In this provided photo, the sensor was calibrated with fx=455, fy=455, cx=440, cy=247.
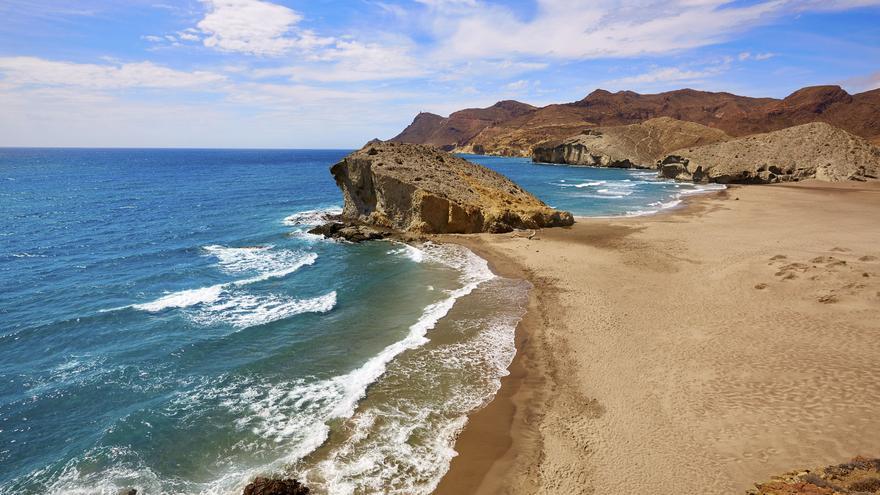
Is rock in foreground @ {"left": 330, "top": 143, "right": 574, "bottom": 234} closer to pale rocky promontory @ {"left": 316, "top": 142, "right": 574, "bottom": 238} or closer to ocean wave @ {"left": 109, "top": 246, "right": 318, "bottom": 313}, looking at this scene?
pale rocky promontory @ {"left": 316, "top": 142, "right": 574, "bottom": 238}

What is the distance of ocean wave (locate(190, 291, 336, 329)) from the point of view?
18406mm

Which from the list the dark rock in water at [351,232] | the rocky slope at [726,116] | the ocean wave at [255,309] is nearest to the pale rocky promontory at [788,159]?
the rocky slope at [726,116]

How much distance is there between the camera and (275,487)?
9109 millimetres

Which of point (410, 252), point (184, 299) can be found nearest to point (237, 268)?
point (184, 299)

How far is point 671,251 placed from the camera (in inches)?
1033

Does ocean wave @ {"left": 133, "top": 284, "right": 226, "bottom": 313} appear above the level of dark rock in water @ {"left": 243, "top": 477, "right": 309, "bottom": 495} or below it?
above

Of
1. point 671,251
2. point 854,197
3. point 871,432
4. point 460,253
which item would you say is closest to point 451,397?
point 871,432

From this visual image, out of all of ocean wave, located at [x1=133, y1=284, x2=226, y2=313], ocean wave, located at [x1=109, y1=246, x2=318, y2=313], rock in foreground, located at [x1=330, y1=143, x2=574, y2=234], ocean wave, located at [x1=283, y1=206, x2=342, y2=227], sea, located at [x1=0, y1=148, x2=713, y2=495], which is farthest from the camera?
ocean wave, located at [x1=283, y1=206, x2=342, y2=227]

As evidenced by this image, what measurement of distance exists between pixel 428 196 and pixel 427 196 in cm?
7

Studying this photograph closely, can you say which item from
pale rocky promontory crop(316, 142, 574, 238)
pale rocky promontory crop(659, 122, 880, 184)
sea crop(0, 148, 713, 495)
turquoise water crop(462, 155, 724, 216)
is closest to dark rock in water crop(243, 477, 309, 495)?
sea crop(0, 148, 713, 495)

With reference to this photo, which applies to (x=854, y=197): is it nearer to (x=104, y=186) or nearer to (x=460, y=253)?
(x=460, y=253)

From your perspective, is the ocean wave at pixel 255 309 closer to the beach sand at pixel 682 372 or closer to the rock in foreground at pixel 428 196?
the beach sand at pixel 682 372

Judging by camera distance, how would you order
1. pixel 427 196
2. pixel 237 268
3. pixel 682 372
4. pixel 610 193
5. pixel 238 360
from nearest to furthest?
pixel 682 372 < pixel 238 360 < pixel 237 268 < pixel 427 196 < pixel 610 193

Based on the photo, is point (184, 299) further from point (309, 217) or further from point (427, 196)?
point (309, 217)
